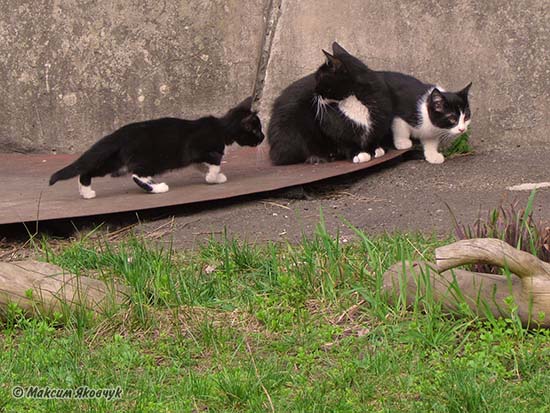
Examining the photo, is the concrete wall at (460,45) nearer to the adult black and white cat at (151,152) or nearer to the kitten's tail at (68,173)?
the adult black and white cat at (151,152)

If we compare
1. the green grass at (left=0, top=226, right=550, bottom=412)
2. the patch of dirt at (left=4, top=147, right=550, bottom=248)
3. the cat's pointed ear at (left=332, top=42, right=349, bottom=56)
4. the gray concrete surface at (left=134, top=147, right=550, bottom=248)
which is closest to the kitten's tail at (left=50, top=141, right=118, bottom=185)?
the patch of dirt at (left=4, top=147, right=550, bottom=248)

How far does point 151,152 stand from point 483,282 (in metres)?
2.60

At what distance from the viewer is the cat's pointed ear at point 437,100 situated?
657 cm

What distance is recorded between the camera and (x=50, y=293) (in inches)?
157

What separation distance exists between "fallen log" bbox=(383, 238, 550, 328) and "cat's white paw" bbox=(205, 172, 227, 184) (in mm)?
2336

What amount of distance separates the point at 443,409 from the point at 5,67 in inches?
210

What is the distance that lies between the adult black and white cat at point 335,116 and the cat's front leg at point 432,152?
317 millimetres

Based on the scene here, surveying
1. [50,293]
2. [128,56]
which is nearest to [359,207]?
[50,293]

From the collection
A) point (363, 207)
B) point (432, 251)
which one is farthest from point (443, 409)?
point (363, 207)

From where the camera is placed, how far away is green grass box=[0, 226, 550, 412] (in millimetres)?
3236

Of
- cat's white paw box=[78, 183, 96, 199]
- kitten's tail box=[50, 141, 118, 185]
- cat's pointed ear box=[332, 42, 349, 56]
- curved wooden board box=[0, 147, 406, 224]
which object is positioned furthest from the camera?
cat's pointed ear box=[332, 42, 349, 56]

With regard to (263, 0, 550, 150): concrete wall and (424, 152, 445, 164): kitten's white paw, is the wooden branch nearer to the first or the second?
(424, 152, 445, 164): kitten's white paw

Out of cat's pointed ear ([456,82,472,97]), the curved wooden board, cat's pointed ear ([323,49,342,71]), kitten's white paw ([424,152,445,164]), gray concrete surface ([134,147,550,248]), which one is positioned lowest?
gray concrete surface ([134,147,550,248])

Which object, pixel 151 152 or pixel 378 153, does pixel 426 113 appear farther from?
pixel 151 152
